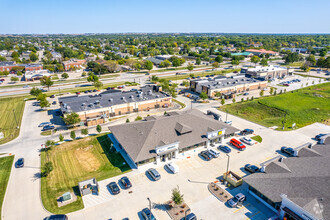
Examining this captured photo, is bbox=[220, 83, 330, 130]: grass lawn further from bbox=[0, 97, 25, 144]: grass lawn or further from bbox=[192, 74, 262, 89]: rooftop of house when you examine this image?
bbox=[0, 97, 25, 144]: grass lawn

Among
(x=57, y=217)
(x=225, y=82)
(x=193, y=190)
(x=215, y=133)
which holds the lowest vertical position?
(x=193, y=190)

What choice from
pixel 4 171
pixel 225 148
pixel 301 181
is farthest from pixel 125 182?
pixel 301 181

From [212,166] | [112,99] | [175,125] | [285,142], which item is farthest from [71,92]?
[285,142]

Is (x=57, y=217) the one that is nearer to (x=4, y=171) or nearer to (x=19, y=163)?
(x=19, y=163)

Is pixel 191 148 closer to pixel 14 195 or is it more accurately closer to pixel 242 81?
pixel 14 195

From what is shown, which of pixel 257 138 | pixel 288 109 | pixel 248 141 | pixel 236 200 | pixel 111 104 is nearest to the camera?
pixel 236 200

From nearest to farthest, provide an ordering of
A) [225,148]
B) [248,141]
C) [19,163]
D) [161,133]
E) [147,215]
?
[147,215]
[19,163]
[161,133]
[225,148]
[248,141]

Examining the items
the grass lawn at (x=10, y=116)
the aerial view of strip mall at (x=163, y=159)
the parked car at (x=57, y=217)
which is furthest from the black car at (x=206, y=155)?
the grass lawn at (x=10, y=116)

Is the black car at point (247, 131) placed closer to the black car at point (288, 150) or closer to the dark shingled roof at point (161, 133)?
the dark shingled roof at point (161, 133)
